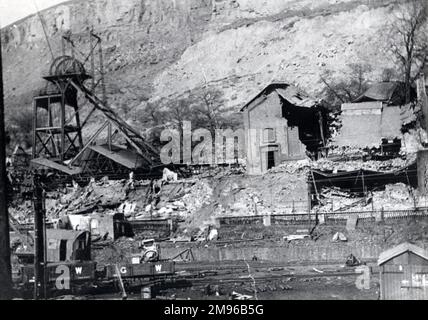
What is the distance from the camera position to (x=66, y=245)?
15391 millimetres

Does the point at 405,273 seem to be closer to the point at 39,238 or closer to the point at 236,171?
the point at 39,238

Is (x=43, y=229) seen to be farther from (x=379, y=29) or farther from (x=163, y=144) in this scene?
(x=379, y=29)

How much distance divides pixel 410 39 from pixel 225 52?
17.7m

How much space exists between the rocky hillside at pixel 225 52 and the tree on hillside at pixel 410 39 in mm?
5741

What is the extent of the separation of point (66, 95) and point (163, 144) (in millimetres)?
6063

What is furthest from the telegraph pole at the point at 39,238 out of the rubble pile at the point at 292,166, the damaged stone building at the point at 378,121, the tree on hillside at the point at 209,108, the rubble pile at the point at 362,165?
the tree on hillside at the point at 209,108

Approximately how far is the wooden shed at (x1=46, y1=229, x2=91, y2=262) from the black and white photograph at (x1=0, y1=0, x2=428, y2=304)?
0.16ft

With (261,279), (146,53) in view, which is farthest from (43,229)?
(146,53)

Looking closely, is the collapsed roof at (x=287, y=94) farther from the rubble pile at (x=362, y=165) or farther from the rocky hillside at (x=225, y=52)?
the rocky hillside at (x=225, y=52)

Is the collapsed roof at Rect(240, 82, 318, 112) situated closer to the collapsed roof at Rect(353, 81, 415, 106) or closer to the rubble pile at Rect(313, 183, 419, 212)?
the collapsed roof at Rect(353, 81, 415, 106)

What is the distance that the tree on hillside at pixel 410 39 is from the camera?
1609 centimetres

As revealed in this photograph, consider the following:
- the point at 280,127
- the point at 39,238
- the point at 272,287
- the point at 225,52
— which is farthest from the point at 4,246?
the point at 225,52

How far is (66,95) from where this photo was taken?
888 inches

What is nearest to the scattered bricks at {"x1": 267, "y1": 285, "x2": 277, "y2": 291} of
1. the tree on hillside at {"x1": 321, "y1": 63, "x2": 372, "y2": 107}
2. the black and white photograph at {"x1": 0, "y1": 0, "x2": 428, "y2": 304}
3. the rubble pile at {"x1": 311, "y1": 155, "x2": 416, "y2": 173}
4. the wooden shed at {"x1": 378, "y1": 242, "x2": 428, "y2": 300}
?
the black and white photograph at {"x1": 0, "y1": 0, "x2": 428, "y2": 304}
